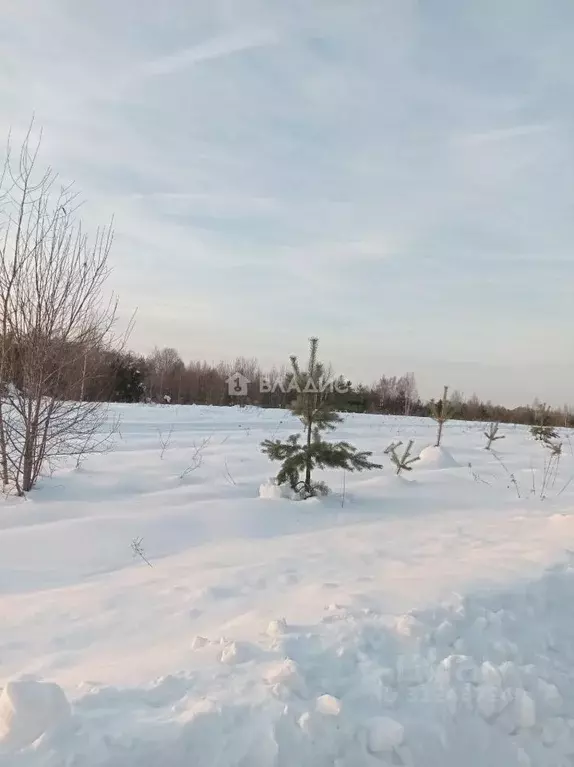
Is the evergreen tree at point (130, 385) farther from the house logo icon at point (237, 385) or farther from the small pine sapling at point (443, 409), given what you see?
the small pine sapling at point (443, 409)

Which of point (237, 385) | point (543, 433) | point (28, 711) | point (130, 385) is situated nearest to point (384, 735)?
point (28, 711)

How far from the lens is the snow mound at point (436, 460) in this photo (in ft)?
A: 32.3

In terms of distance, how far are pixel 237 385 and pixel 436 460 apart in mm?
32669

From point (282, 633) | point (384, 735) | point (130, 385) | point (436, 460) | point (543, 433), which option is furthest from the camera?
point (130, 385)

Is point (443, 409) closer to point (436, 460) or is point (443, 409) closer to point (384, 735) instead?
point (436, 460)

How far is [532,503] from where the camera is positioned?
22.6ft

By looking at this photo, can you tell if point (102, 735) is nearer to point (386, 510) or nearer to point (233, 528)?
point (233, 528)

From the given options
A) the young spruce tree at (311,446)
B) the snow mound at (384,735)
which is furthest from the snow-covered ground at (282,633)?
the young spruce tree at (311,446)

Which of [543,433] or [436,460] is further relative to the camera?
[543,433]

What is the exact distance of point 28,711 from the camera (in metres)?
2.02

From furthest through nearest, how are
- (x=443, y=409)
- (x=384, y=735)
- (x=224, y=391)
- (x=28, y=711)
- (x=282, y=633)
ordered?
1. (x=224, y=391)
2. (x=443, y=409)
3. (x=282, y=633)
4. (x=384, y=735)
5. (x=28, y=711)

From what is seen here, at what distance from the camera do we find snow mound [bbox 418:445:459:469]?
32.3ft

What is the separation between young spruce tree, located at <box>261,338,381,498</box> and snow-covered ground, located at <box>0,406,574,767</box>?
16.6 inches

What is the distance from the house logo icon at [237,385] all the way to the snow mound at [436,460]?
29361 millimetres
